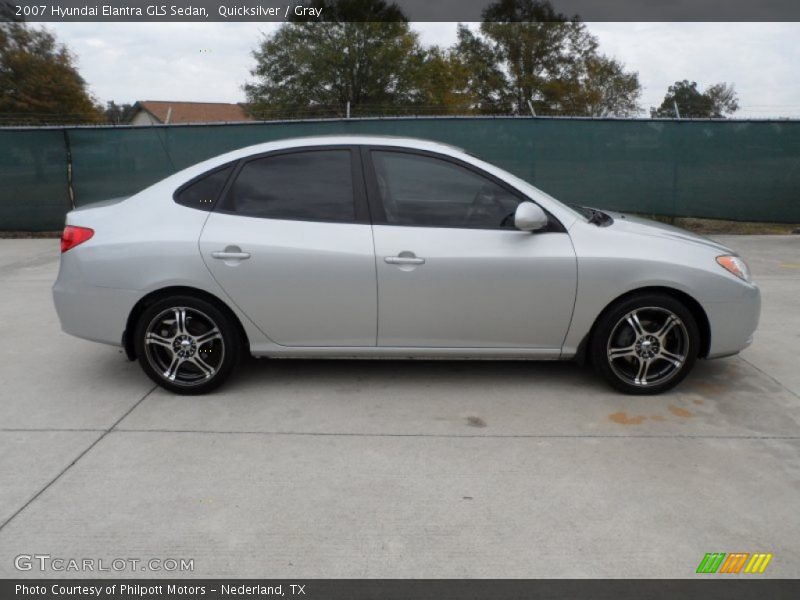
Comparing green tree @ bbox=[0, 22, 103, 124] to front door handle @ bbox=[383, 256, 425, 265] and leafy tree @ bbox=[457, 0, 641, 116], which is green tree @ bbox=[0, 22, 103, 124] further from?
front door handle @ bbox=[383, 256, 425, 265]

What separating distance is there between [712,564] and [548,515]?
0.68 metres

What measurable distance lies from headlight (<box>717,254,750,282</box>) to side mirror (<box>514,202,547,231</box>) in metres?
1.20

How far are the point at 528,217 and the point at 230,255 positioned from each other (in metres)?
1.84

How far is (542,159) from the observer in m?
11.7

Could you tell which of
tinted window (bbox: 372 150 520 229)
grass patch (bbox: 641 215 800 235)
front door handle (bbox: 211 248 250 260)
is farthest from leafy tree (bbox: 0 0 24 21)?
tinted window (bbox: 372 150 520 229)

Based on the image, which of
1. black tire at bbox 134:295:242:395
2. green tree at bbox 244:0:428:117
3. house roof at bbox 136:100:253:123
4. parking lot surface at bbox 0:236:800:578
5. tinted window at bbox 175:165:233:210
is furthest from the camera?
house roof at bbox 136:100:253:123

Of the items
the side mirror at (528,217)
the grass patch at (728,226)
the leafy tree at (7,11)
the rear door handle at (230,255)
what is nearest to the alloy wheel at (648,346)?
the side mirror at (528,217)

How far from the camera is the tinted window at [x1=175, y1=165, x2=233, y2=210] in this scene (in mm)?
4500

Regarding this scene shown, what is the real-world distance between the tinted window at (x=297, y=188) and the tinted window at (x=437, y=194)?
0.25 meters

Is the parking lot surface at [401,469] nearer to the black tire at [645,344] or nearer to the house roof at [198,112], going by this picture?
the black tire at [645,344]

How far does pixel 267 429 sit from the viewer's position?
403 centimetres

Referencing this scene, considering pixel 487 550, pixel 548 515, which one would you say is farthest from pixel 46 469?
pixel 548 515

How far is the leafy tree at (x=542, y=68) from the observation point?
51781mm

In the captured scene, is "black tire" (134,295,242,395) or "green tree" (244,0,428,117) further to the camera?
"green tree" (244,0,428,117)
